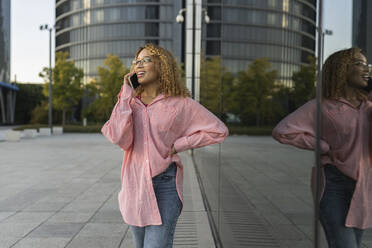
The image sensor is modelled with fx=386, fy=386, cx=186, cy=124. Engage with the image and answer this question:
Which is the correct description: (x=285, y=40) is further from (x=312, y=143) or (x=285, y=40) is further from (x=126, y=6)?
(x=126, y=6)

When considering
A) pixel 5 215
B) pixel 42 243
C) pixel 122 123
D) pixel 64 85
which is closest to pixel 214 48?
pixel 42 243

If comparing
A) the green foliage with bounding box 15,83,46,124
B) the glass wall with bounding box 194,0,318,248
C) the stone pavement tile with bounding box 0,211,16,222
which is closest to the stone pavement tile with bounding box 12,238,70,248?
the stone pavement tile with bounding box 0,211,16,222

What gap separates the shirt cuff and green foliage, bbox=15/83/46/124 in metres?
69.8

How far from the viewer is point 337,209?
1.51 meters

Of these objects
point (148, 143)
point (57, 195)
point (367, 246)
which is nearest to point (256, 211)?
point (148, 143)

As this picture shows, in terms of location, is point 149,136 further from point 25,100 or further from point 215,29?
point 25,100

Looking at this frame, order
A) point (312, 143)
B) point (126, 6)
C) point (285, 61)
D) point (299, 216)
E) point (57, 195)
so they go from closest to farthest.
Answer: point (312, 143)
point (299, 216)
point (285, 61)
point (57, 195)
point (126, 6)

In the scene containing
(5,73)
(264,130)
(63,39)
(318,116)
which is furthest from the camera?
(63,39)

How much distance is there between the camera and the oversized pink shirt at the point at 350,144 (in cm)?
135

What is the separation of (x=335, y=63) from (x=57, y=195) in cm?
704

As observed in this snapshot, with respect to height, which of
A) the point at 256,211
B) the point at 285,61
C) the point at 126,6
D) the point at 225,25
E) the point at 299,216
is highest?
the point at 126,6

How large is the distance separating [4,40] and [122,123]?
196 ft

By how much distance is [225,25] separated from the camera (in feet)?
13.9

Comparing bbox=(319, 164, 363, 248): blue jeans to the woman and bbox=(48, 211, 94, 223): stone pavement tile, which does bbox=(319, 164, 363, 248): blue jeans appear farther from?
bbox=(48, 211, 94, 223): stone pavement tile
